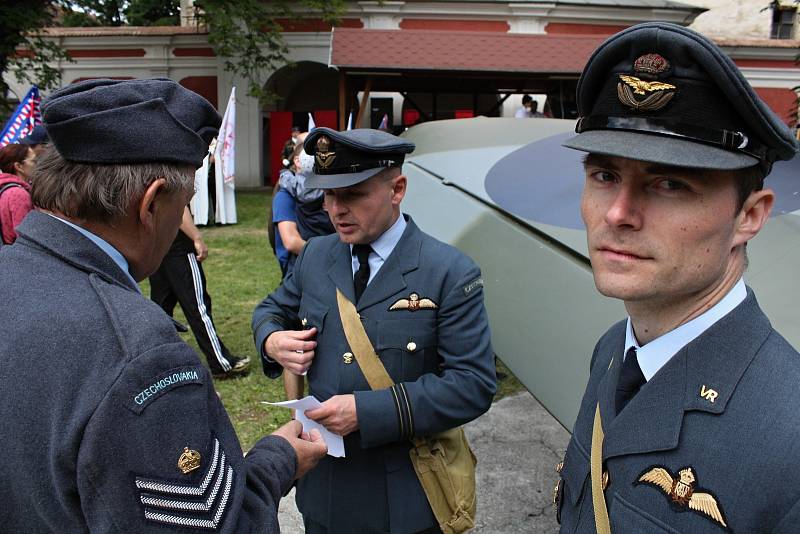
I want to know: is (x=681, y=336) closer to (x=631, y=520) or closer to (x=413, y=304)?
(x=631, y=520)

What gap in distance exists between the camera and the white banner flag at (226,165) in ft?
37.7

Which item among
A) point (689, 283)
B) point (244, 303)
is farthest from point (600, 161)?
point (244, 303)

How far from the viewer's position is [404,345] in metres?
1.95

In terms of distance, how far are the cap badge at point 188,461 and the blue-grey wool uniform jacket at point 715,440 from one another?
0.72 metres

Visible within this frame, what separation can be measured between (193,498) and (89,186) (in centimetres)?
59

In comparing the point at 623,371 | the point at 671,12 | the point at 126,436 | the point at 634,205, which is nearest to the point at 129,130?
the point at 126,436

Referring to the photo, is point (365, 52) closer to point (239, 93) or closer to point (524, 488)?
point (239, 93)

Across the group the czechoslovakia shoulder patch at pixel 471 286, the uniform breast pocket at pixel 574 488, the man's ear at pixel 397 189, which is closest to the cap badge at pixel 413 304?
the czechoslovakia shoulder patch at pixel 471 286

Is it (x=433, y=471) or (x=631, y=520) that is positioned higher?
(x=631, y=520)

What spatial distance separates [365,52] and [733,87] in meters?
11.1

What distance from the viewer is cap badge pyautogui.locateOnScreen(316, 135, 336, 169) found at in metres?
2.08

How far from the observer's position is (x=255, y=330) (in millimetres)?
A: 2207

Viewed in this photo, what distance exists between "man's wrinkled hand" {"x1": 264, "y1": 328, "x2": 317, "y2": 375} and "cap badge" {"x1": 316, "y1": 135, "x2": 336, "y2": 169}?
1.84 ft

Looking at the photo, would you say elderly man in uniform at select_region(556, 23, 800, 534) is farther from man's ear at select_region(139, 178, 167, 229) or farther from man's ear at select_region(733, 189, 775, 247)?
man's ear at select_region(139, 178, 167, 229)
